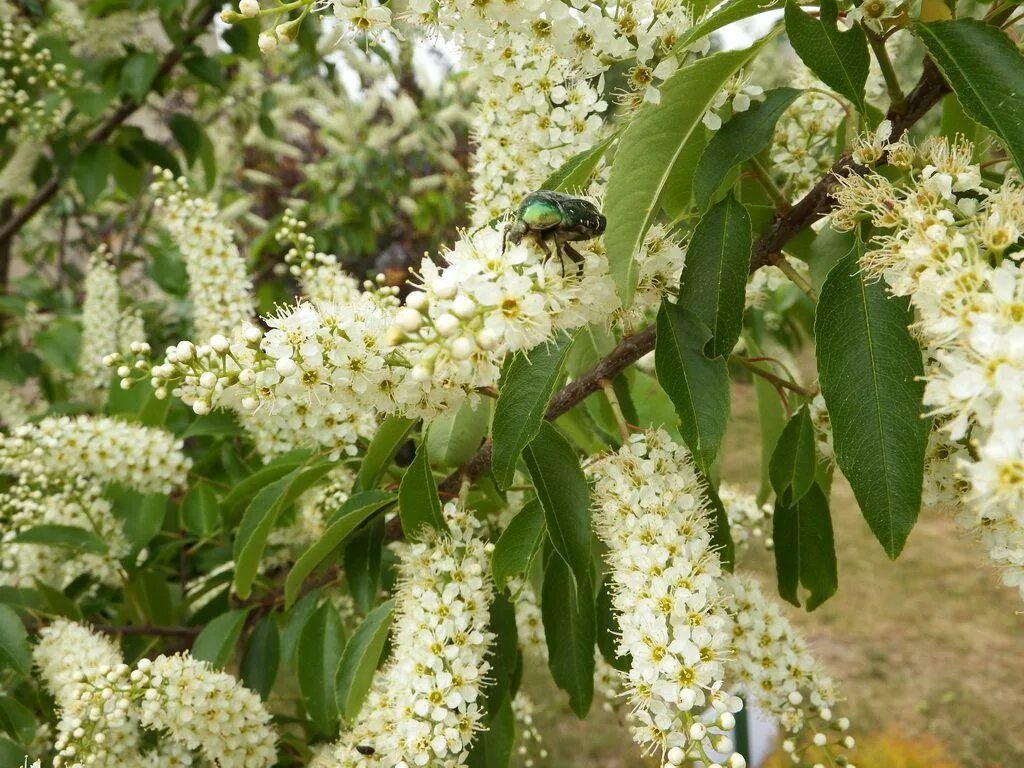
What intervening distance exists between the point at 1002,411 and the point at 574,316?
53 centimetres

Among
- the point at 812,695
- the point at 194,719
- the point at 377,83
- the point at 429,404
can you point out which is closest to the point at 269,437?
the point at 194,719

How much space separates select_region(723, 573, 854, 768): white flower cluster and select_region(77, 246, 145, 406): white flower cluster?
2.45 m

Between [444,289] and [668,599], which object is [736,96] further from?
[668,599]

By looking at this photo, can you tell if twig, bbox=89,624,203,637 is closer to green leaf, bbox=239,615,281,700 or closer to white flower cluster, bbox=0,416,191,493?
green leaf, bbox=239,615,281,700

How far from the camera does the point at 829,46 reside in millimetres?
1166

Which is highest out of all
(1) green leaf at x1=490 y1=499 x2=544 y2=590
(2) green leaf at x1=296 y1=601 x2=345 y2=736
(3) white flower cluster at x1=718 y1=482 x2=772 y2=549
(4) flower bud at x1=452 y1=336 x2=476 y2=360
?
(4) flower bud at x1=452 y1=336 x2=476 y2=360

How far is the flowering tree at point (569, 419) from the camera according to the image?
1.09 metres

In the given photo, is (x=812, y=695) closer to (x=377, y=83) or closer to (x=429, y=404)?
(x=429, y=404)

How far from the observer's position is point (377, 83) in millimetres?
6941

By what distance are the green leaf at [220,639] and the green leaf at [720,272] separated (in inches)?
50.3

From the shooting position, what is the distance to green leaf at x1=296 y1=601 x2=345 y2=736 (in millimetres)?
1800

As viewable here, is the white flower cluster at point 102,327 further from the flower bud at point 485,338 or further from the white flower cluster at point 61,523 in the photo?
the flower bud at point 485,338

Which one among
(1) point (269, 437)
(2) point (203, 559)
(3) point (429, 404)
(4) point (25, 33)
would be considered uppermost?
(4) point (25, 33)

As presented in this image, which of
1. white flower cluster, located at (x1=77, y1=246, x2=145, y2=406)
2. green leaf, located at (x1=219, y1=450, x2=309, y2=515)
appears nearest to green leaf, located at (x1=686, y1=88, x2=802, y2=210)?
green leaf, located at (x1=219, y1=450, x2=309, y2=515)
